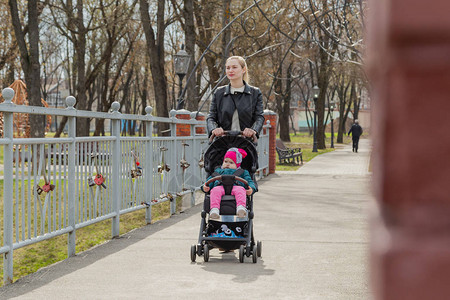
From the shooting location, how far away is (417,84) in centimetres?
30

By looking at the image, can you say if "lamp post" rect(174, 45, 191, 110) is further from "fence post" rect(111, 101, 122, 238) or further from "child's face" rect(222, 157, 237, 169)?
"child's face" rect(222, 157, 237, 169)

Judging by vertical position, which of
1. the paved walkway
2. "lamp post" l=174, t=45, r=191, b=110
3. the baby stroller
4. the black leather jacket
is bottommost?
the paved walkway

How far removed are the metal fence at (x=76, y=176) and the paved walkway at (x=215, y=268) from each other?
0.36 m

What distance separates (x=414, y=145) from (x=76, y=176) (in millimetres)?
6391

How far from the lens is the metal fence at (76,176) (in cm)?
518

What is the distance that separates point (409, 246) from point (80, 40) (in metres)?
27.4

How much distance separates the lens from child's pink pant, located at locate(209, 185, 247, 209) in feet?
20.1

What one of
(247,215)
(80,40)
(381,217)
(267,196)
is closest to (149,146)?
(247,215)

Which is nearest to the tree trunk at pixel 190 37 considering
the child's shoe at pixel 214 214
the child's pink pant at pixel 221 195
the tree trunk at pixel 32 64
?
the tree trunk at pixel 32 64

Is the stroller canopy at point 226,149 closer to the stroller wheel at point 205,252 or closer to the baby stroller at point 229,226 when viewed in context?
the baby stroller at point 229,226

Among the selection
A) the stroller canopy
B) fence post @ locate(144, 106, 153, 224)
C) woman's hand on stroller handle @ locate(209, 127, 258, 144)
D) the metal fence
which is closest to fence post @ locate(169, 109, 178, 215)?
the metal fence

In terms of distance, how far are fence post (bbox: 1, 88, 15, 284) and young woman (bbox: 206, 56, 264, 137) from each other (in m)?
2.22

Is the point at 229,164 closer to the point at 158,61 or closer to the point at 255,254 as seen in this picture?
the point at 255,254

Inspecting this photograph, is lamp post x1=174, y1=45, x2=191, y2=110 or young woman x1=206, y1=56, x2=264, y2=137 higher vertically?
lamp post x1=174, y1=45, x2=191, y2=110
